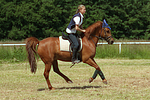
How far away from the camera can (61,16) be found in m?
50.4

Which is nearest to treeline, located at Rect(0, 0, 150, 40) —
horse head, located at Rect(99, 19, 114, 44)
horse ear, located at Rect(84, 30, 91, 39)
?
horse head, located at Rect(99, 19, 114, 44)

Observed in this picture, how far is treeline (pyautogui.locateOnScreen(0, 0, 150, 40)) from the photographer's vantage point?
156ft

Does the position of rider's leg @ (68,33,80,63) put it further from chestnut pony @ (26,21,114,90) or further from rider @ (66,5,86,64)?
chestnut pony @ (26,21,114,90)

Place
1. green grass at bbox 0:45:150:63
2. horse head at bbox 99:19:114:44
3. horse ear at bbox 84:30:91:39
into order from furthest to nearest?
green grass at bbox 0:45:150:63 → horse head at bbox 99:19:114:44 → horse ear at bbox 84:30:91:39

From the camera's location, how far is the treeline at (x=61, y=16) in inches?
Answer: 1869

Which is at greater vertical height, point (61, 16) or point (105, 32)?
point (105, 32)

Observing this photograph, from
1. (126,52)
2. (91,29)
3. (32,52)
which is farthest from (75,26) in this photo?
(126,52)

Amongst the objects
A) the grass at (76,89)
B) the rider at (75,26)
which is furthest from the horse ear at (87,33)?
the grass at (76,89)

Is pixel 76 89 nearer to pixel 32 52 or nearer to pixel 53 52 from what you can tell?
pixel 53 52

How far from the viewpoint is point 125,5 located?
50.7 meters

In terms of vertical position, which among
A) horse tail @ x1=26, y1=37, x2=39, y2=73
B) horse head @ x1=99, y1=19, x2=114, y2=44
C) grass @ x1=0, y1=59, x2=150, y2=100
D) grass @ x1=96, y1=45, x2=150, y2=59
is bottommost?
grass @ x1=96, y1=45, x2=150, y2=59

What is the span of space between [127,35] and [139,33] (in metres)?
2.11

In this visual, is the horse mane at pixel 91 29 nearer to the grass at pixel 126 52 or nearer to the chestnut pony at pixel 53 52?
the chestnut pony at pixel 53 52

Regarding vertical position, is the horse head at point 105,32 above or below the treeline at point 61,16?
above
